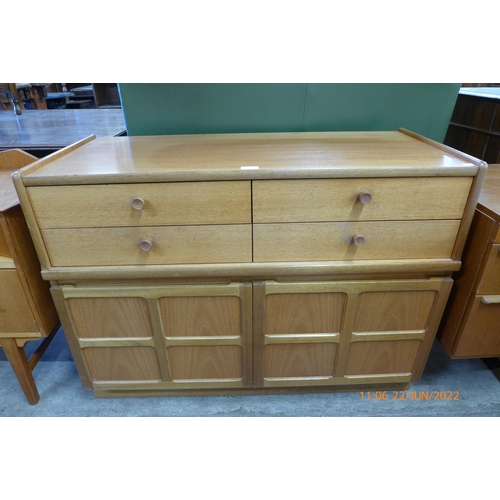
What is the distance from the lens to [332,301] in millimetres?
1144

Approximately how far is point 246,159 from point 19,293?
0.84 m

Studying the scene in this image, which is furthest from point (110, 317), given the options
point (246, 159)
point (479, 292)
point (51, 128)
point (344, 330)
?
point (51, 128)

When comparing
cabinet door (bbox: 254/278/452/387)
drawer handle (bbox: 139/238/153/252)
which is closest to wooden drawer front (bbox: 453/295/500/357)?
cabinet door (bbox: 254/278/452/387)

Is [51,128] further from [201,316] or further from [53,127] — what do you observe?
[201,316]

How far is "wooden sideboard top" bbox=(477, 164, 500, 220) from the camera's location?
1.04 meters

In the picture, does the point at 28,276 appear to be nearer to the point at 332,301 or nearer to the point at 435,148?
the point at 332,301

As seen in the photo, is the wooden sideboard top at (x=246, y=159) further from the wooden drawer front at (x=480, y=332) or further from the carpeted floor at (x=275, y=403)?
the carpeted floor at (x=275, y=403)

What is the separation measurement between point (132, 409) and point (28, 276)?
0.61 meters

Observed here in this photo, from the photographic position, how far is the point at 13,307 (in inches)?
45.0

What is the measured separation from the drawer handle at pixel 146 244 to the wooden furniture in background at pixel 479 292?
998 millimetres

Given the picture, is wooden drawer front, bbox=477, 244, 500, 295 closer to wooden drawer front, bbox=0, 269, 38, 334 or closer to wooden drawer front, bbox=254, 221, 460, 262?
wooden drawer front, bbox=254, 221, 460, 262

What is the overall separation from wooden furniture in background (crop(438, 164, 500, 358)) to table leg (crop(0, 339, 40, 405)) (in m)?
1.55

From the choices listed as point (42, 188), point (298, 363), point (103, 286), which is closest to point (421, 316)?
point (298, 363)

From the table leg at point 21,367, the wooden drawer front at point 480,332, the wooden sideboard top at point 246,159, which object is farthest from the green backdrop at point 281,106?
the table leg at point 21,367
